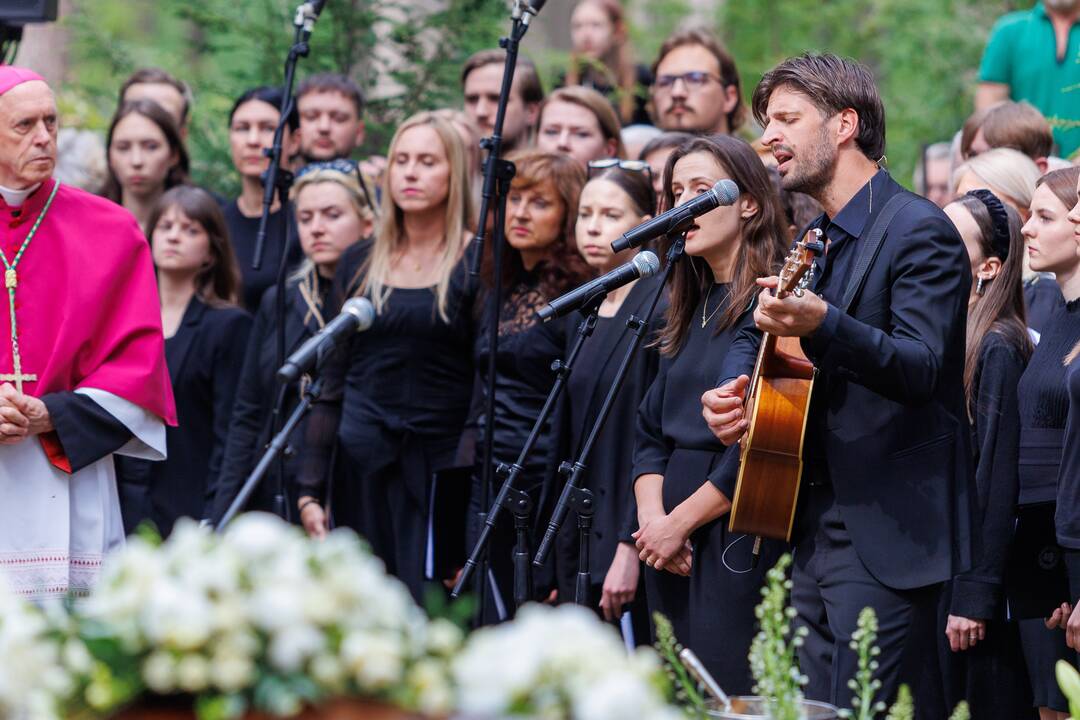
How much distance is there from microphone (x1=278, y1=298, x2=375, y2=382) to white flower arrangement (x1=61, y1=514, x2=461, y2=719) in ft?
5.95

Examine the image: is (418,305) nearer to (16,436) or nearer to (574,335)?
(574,335)

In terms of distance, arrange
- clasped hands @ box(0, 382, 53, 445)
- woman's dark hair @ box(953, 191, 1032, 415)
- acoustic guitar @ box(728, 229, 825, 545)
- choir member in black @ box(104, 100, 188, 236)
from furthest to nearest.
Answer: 1. choir member in black @ box(104, 100, 188, 236)
2. woman's dark hair @ box(953, 191, 1032, 415)
3. clasped hands @ box(0, 382, 53, 445)
4. acoustic guitar @ box(728, 229, 825, 545)

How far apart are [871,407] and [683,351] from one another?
1180 millimetres

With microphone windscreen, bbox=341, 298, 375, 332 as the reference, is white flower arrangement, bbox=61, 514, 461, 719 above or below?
below

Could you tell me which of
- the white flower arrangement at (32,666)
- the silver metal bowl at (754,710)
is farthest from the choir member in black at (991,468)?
the white flower arrangement at (32,666)

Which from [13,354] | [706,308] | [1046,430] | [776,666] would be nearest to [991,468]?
[1046,430]

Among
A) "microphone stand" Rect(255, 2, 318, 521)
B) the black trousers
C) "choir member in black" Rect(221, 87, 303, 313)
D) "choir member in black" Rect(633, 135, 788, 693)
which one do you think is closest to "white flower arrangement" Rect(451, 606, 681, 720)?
the black trousers

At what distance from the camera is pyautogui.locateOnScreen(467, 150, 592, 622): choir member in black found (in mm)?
6066

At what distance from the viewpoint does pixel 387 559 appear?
21.7 ft

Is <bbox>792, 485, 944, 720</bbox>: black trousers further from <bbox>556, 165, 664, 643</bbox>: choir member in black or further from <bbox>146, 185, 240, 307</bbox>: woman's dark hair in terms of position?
<bbox>146, 185, 240, 307</bbox>: woman's dark hair

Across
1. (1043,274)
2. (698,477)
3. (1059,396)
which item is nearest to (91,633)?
(698,477)

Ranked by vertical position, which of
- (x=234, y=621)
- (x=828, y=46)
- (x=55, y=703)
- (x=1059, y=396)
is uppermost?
(x=828, y=46)

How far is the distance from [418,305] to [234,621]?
4385mm

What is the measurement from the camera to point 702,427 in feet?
16.7
